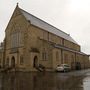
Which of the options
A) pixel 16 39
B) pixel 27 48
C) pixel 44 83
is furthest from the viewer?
pixel 16 39

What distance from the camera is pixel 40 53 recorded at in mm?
40656

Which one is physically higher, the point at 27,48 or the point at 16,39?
the point at 16,39

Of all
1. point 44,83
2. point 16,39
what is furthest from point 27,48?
point 44,83

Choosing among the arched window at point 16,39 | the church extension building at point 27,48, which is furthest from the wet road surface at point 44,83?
the arched window at point 16,39

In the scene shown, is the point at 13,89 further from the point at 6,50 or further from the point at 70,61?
the point at 70,61

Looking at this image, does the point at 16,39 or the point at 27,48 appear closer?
the point at 27,48

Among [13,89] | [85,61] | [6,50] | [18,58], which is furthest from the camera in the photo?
[85,61]

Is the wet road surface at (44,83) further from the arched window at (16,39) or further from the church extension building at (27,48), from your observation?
the arched window at (16,39)

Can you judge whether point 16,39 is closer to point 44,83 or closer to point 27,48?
point 27,48

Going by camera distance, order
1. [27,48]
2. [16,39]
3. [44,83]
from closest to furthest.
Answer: [44,83], [27,48], [16,39]

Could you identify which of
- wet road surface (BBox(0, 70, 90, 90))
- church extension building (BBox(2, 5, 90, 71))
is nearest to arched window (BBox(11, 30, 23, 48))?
church extension building (BBox(2, 5, 90, 71))

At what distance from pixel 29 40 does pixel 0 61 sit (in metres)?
14.8

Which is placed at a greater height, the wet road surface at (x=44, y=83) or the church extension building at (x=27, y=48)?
the church extension building at (x=27, y=48)

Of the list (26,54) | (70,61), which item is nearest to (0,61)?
(26,54)
